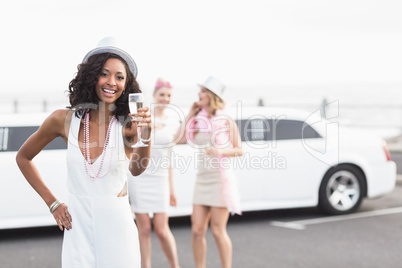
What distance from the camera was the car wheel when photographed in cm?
842

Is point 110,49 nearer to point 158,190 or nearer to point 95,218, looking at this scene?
point 95,218

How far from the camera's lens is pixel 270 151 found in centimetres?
808

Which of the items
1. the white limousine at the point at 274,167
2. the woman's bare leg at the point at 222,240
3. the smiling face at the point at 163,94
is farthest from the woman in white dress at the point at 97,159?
the white limousine at the point at 274,167

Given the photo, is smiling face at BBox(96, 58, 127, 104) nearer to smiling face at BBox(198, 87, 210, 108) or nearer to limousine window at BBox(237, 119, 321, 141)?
smiling face at BBox(198, 87, 210, 108)

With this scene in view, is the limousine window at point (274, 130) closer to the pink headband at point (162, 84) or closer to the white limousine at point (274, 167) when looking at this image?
the white limousine at point (274, 167)

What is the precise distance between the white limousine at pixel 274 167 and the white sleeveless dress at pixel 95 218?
4.38 m

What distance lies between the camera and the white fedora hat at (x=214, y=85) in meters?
5.60

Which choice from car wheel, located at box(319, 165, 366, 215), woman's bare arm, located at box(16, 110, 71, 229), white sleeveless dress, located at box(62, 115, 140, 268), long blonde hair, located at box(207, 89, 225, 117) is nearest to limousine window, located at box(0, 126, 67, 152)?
long blonde hair, located at box(207, 89, 225, 117)

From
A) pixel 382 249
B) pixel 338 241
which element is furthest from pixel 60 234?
pixel 382 249

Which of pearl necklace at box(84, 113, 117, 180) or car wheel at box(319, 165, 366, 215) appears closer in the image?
pearl necklace at box(84, 113, 117, 180)

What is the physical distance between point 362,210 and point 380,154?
95 centimetres

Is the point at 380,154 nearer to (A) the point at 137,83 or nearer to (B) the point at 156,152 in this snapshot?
(B) the point at 156,152

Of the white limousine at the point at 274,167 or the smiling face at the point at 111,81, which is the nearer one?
the smiling face at the point at 111,81

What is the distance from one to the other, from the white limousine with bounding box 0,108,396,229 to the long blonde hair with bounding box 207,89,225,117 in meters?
2.16
